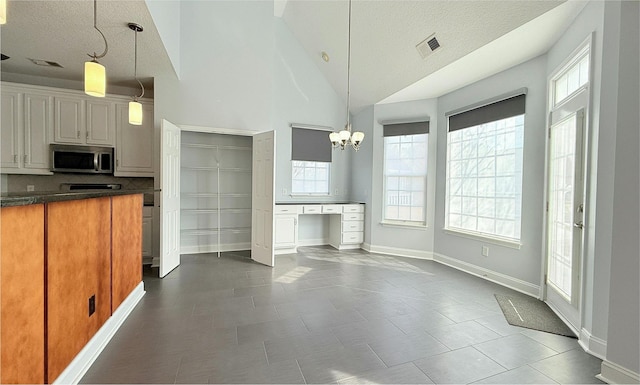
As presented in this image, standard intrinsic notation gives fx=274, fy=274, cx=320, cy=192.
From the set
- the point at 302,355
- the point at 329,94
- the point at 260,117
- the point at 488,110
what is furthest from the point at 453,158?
the point at 302,355

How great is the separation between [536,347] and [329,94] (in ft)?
16.9

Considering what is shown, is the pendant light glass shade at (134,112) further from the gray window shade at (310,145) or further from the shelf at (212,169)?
the gray window shade at (310,145)

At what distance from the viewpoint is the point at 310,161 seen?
5672 millimetres

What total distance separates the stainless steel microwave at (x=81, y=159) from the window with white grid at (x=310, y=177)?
3.07 metres

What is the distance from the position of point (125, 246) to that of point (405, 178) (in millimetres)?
4276

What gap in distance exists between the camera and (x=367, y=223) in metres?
5.38

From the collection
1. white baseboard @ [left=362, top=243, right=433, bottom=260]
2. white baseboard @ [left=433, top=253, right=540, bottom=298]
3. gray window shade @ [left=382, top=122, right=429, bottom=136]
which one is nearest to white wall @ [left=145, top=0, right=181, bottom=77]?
gray window shade @ [left=382, top=122, right=429, bottom=136]

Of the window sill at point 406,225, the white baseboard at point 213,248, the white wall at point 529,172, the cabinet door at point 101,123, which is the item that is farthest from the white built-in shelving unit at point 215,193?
the white wall at point 529,172

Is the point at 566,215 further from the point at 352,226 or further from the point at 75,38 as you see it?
the point at 75,38

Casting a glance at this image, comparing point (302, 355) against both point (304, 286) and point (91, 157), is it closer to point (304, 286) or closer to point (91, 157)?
point (304, 286)

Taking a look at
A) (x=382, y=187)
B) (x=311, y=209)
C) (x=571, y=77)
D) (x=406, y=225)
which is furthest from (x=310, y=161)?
(x=571, y=77)

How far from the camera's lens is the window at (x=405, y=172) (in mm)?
4879

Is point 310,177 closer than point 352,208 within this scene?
No

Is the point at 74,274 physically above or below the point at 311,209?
below
